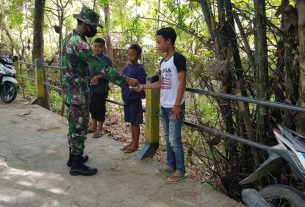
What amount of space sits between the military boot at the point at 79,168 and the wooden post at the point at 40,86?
13.9 ft

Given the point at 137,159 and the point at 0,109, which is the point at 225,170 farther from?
the point at 0,109

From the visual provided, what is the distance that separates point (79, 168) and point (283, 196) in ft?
7.70

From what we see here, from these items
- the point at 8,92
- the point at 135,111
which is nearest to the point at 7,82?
the point at 8,92

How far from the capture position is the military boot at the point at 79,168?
4.08 meters

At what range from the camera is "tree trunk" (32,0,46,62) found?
8.79 metres

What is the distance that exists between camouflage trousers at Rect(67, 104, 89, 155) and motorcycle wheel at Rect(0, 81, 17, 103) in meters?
5.02

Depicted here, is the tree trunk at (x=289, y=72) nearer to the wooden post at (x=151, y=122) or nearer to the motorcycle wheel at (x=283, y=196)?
the motorcycle wheel at (x=283, y=196)

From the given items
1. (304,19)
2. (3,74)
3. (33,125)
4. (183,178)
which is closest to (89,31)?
(183,178)

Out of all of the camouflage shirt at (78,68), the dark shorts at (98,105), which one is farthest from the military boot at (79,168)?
the dark shorts at (98,105)

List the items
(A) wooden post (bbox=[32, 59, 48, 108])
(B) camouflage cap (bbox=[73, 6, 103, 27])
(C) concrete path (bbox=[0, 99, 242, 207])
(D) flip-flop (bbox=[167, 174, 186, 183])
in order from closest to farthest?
1. (C) concrete path (bbox=[0, 99, 242, 207])
2. (B) camouflage cap (bbox=[73, 6, 103, 27])
3. (D) flip-flop (bbox=[167, 174, 186, 183])
4. (A) wooden post (bbox=[32, 59, 48, 108])

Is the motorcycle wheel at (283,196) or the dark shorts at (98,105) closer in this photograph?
the motorcycle wheel at (283,196)

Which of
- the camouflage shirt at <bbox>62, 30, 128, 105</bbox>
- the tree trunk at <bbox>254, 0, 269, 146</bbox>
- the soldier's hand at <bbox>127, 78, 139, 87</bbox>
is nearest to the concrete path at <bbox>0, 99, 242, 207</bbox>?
the tree trunk at <bbox>254, 0, 269, 146</bbox>

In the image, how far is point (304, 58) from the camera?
2896 millimetres

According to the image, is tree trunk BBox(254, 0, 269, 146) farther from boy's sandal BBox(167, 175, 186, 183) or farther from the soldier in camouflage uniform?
the soldier in camouflage uniform
